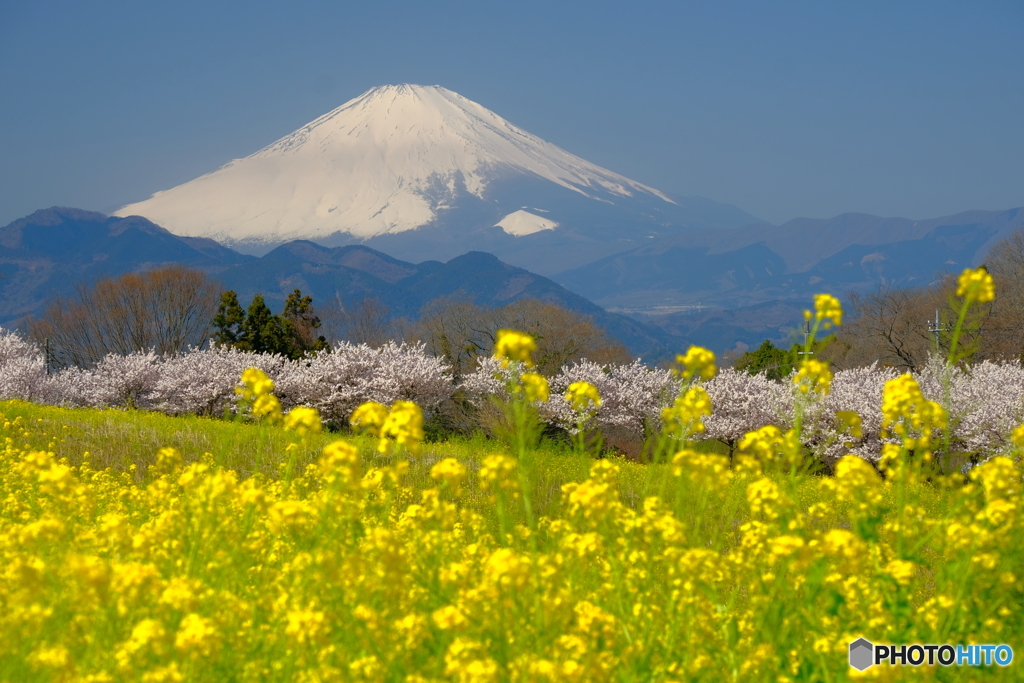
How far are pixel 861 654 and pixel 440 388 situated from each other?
21.3 metres

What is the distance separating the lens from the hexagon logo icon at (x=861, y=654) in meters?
3.35

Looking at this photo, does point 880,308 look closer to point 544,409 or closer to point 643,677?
point 544,409

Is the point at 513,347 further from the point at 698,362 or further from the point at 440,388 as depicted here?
the point at 440,388

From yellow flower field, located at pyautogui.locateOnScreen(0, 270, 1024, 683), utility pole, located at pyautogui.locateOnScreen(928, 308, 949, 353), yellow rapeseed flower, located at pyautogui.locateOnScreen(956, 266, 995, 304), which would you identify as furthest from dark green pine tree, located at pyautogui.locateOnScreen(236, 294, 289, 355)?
yellow rapeseed flower, located at pyautogui.locateOnScreen(956, 266, 995, 304)

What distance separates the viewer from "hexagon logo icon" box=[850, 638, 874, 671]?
11.0ft

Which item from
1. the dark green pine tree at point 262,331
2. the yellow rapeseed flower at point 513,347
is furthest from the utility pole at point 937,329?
the dark green pine tree at point 262,331

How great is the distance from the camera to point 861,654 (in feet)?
11.1

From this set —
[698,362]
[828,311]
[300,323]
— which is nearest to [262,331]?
[300,323]

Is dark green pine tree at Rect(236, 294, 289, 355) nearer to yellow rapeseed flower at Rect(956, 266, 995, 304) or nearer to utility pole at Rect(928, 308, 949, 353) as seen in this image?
utility pole at Rect(928, 308, 949, 353)

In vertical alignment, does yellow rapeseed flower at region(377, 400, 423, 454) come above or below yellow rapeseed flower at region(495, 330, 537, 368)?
below

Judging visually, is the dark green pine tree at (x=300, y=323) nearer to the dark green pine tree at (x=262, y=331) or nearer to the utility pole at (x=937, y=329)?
the dark green pine tree at (x=262, y=331)

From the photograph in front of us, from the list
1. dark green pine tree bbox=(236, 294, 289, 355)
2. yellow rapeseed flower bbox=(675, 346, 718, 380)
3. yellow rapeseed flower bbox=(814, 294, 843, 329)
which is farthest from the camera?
dark green pine tree bbox=(236, 294, 289, 355)

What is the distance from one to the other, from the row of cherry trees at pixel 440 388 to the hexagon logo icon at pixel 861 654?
17591 mm

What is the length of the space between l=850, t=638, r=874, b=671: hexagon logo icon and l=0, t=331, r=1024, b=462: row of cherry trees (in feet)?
57.7
